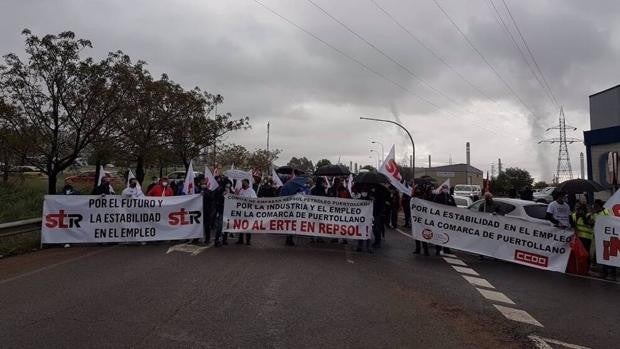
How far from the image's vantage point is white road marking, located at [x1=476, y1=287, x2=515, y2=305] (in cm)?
791

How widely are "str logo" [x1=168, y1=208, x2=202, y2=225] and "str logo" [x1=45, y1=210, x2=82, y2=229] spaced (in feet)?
6.87

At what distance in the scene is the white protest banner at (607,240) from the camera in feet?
35.2

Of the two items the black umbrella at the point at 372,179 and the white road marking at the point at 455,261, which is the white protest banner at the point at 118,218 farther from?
the white road marking at the point at 455,261

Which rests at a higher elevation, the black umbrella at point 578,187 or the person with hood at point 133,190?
the black umbrella at point 578,187

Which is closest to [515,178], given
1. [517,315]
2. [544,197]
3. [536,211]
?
[544,197]

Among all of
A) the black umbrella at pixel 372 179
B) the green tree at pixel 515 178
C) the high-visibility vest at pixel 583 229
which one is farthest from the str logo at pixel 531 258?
the green tree at pixel 515 178

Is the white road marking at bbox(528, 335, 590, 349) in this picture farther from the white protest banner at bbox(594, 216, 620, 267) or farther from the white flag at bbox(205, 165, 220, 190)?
the white flag at bbox(205, 165, 220, 190)

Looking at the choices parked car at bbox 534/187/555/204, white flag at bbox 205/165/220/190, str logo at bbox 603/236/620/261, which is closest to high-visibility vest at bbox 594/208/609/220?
str logo at bbox 603/236/620/261

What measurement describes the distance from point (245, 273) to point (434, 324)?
3.75 meters

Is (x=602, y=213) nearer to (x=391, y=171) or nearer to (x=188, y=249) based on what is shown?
(x=391, y=171)

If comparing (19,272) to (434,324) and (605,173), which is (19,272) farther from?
(605,173)

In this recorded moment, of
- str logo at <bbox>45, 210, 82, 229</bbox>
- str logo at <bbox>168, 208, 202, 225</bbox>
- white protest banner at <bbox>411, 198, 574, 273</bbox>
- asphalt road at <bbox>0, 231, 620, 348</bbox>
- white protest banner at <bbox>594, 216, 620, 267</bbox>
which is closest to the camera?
asphalt road at <bbox>0, 231, 620, 348</bbox>

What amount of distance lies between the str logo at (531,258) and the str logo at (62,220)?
32.5 ft

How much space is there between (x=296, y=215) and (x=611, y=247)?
6.74 m
